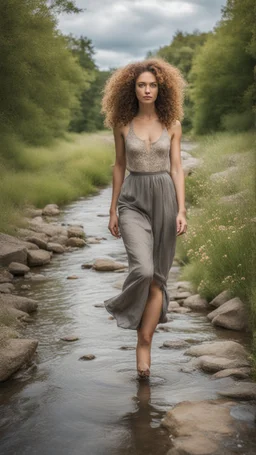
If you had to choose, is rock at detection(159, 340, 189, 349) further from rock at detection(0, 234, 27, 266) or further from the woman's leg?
rock at detection(0, 234, 27, 266)

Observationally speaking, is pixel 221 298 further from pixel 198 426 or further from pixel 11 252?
pixel 11 252

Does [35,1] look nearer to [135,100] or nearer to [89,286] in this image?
[89,286]

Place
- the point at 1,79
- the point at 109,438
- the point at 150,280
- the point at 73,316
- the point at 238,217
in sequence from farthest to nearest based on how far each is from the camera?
the point at 1,79, the point at 238,217, the point at 73,316, the point at 150,280, the point at 109,438

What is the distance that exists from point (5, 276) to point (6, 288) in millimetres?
695

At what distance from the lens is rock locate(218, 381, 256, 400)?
4.43 metres

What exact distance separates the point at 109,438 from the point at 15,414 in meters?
0.78

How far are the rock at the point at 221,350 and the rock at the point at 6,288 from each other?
3.38 m

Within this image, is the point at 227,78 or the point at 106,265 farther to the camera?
the point at 227,78

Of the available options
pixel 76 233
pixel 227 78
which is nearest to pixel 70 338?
pixel 76 233

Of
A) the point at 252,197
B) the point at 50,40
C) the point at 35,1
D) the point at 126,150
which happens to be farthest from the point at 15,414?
the point at 50,40

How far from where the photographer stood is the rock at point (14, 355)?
5082 millimetres

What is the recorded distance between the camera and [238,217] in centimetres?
792

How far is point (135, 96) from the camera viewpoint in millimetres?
4934

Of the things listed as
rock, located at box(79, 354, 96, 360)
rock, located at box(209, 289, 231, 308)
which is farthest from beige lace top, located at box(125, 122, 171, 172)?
rock, located at box(209, 289, 231, 308)
